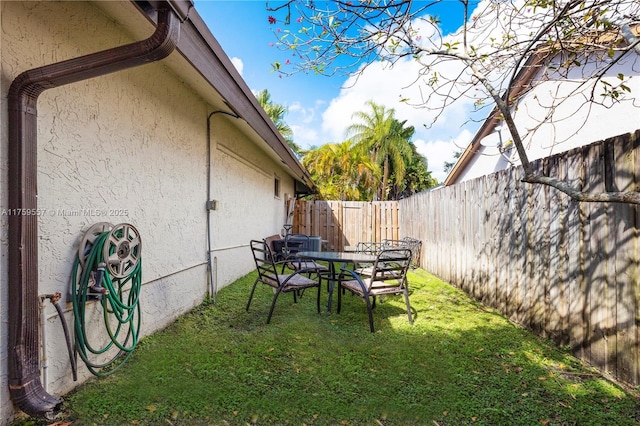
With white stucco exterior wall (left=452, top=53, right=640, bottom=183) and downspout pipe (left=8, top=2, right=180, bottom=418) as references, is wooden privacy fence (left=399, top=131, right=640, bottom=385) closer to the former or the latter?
white stucco exterior wall (left=452, top=53, right=640, bottom=183)

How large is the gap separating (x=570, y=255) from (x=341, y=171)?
1602 cm

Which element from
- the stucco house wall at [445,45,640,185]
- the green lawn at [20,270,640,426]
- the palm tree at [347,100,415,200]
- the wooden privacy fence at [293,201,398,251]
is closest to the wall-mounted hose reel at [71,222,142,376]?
the green lawn at [20,270,640,426]

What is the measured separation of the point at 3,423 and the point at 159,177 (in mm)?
2186

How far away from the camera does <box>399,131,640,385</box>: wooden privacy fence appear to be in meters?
2.18

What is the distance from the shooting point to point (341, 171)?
1841 cm

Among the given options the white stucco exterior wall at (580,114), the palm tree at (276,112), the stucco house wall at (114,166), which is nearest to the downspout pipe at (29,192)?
the stucco house wall at (114,166)

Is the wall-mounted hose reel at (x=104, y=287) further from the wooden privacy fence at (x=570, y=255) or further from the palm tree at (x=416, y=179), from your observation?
the palm tree at (x=416, y=179)

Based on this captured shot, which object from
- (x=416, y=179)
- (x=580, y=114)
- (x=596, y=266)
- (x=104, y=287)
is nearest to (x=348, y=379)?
(x=104, y=287)

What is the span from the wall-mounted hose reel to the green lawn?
8.2 inches

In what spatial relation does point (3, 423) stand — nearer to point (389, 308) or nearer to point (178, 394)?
point (178, 394)

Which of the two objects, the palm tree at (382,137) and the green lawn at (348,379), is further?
the palm tree at (382,137)

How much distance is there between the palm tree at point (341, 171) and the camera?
17688mm

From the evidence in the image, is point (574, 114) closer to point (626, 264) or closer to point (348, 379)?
point (626, 264)

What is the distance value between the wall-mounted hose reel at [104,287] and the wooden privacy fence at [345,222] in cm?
744
